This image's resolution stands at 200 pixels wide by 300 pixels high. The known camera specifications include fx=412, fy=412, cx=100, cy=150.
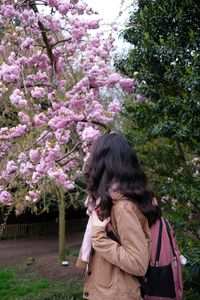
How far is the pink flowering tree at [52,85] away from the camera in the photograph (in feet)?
11.4

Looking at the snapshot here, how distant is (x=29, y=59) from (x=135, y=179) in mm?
2483

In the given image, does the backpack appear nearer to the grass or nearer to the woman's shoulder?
the woman's shoulder

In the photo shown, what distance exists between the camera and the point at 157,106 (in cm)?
375

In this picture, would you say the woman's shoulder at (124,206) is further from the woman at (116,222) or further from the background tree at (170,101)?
the background tree at (170,101)

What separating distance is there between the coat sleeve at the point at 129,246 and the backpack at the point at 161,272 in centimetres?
8

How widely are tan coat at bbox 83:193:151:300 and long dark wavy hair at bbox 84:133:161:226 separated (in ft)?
0.12

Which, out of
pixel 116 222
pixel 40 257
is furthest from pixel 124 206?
pixel 40 257

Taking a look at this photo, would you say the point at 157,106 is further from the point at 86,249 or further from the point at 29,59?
the point at 86,249

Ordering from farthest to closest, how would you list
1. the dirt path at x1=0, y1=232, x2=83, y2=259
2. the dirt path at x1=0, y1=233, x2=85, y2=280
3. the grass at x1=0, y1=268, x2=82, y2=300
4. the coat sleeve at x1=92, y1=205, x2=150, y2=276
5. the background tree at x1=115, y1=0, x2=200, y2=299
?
the dirt path at x1=0, y1=232, x2=83, y2=259 → the dirt path at x1=0, y1=233, x2=85, y2=280 → the grass at x1=0, y1=268, x2=82, y2=300 → the background tree at x1=115, y1=0, x2=200, y2=299 → the coat sleeve at x1=92, y1=205, x2=150, y2=276

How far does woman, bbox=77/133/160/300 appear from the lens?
1.71 metres

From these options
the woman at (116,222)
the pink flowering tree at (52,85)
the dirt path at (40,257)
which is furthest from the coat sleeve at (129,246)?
the dirt path at (40,257)

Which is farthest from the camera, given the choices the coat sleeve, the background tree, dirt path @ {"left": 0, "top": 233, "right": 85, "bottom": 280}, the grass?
dirt path @ {"left": 0, "top": 233, "right": 85, "bottom": 280}

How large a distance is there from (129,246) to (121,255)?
5 cm

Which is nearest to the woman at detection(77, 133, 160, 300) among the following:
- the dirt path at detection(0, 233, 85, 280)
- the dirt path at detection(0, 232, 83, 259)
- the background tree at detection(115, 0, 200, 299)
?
the background tree at detection(115, 0, 200, 299)
